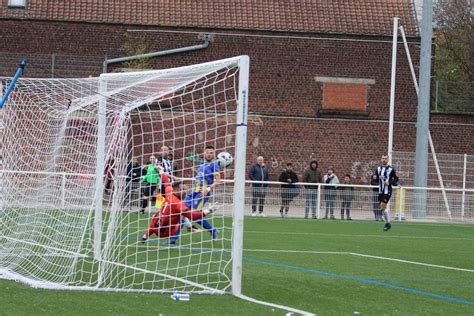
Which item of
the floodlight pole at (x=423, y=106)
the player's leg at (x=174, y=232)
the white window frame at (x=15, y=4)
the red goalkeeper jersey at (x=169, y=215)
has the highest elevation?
the white window frame at (x=15, y=4)

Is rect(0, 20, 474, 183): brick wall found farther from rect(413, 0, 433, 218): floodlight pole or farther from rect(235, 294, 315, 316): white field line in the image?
rect(235, 294, 315, 316): white field line

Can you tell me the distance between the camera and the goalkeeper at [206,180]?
1457cm

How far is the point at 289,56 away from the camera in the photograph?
135ft

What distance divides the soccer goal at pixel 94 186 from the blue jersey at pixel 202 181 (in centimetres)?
35

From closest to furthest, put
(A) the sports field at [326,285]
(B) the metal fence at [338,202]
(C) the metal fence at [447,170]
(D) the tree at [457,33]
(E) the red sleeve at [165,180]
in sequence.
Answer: (A) the sports field at [326,285]
(E) the red sleeve at [165,180]
(B) the metal fence at [338,202]
(C) the metal fence at [447,170]
(D) the tree at [457,33]

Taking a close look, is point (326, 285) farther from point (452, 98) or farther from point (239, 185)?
point (452, 98)

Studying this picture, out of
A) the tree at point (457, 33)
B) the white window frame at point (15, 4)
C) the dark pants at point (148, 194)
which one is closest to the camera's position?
the dark pants at point (148, 194)

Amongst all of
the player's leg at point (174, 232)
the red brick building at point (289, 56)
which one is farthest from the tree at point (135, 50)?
the player's leg at point (174, 232)

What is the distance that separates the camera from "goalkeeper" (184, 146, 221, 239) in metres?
14.6

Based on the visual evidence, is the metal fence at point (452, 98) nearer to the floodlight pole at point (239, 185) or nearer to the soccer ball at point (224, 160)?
the soccer ball at point (224, 160)

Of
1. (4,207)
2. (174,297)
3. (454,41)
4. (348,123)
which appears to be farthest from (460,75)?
(174,297)

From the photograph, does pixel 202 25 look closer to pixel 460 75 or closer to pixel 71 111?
pixel 460 75

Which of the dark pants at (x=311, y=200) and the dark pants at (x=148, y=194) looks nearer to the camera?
the dark pants at (x=148, y=194)

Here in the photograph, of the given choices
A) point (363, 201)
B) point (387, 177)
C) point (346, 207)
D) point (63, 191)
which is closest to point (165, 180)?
point (63, 191)
